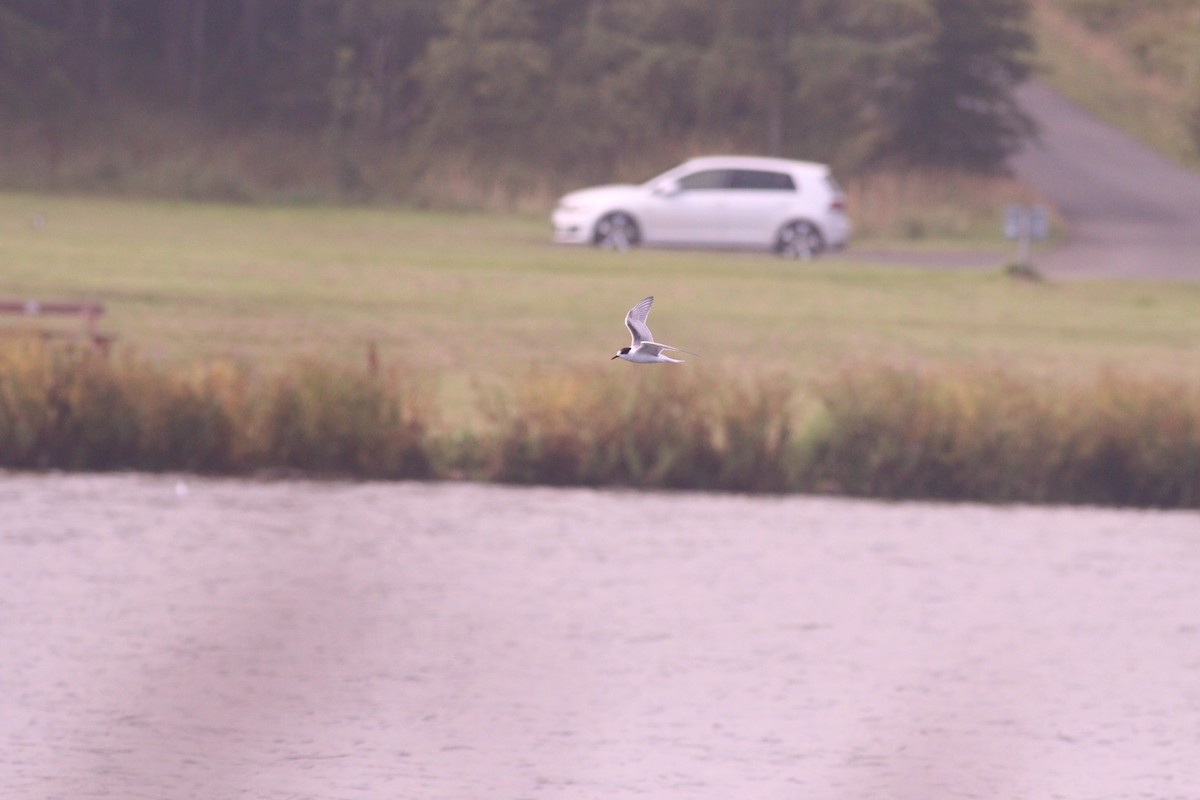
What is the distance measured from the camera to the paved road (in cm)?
3862

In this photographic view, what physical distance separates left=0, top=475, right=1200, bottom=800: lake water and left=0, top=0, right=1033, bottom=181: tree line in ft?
107

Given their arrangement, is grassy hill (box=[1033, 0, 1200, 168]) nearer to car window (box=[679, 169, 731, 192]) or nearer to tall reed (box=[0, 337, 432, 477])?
car window (box=[679, 169, 731, 192])

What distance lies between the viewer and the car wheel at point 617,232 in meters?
36.9

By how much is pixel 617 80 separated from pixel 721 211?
16592mm

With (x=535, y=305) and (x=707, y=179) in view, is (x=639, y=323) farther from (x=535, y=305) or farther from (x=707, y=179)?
(x=707, y=179)

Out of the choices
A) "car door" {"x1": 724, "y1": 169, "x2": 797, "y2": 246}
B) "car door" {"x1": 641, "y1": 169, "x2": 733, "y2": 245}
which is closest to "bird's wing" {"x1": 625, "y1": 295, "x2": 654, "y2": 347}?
"car door" {"x1": 641, "y1": 169, "x2": 733, "y2": 245}

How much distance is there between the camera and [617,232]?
36.9 metres

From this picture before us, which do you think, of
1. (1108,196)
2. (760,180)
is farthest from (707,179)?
(1108,196)

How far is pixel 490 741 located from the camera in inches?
556

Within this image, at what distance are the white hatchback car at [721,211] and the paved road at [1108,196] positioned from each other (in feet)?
12.9

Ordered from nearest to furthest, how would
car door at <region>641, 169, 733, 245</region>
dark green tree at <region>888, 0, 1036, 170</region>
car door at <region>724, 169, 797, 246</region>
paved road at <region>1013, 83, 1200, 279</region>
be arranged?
car door at <region>641, 169, 733, 245</region> < car door at <region>724, 169, 797, 246</region> < paved road at <region>1013, 83, 1200, 279</region> < dark green tree at <region>888, 0, 1036, 170</region>

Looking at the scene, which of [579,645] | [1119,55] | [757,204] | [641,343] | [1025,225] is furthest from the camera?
[1119,55]

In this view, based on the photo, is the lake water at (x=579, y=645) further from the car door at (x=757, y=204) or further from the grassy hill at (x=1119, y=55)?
the grassy hill at (x=1119, y=55)

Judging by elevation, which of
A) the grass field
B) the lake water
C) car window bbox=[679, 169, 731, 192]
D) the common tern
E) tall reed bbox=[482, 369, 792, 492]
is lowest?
the lake water
